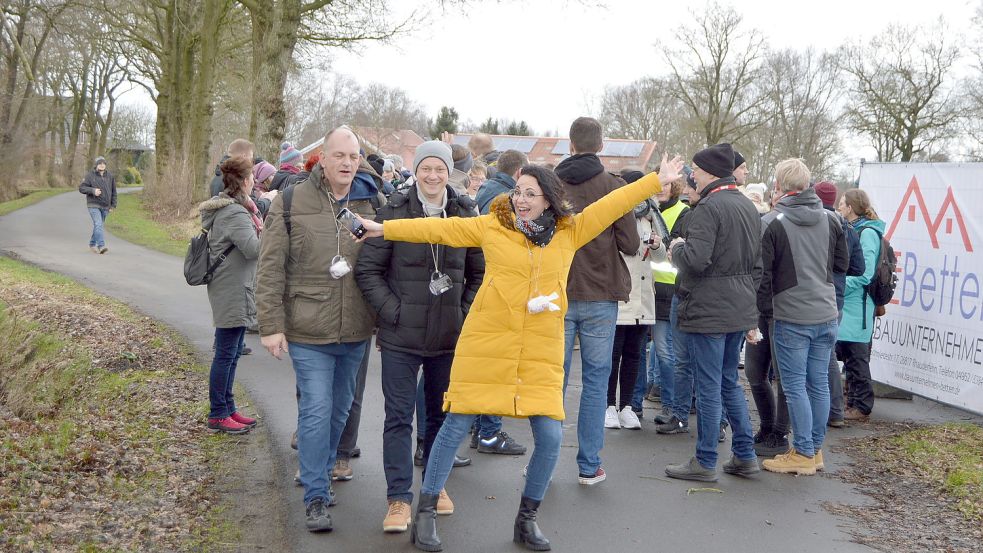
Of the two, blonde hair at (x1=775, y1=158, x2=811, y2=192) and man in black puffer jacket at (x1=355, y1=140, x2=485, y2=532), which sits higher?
blonde hair at (x1=775, y1=158, x2=811, y2=192)

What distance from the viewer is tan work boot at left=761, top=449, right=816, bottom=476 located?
20.6 feet

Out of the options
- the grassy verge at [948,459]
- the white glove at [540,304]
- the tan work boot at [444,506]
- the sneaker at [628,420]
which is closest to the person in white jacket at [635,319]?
the sneaker at [628,420]

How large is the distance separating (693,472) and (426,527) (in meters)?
2.16

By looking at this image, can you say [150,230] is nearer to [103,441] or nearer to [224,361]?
[224,361]

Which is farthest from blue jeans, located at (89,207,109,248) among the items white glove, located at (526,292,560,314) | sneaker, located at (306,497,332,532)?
white glove, located at (526,292,560,314)

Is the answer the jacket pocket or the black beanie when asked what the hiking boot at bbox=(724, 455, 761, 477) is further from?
the jacket pocket

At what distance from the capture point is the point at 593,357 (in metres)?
5.62

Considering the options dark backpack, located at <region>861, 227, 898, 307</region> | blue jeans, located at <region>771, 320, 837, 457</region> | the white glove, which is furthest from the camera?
dark backpack, located at <region>861, 227, 898, 307</region>

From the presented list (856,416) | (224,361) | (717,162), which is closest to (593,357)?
(717,162)

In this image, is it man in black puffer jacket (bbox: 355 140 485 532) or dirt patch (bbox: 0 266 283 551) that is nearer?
dirt patch (bbox: 0 266 283 551)

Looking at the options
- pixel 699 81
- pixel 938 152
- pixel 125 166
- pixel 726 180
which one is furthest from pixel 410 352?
pixel 125 166

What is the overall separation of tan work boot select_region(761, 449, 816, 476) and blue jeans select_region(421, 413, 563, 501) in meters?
2.40

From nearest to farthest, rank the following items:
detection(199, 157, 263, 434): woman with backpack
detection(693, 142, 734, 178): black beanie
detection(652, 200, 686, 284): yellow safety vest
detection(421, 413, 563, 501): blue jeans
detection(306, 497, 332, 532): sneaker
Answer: detection(421, 413, 563, 501): blue jeans
detection(306, 497, 332, 532): sneaker
detection(693, 142, 734, 178): black beanie
detection(199, 157, 263, 434): woman with backpack
detection(652, 200, 686, 284): yellow safety vest

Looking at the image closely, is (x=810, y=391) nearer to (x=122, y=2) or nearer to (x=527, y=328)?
(x=527, y=328)
